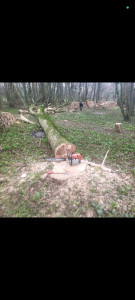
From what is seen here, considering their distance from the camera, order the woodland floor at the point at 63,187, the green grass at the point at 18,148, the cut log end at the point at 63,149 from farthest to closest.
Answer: the green grass at the point at 18,148
the cut log end at the point at 63,149
the woodland floor at the point at 63,187

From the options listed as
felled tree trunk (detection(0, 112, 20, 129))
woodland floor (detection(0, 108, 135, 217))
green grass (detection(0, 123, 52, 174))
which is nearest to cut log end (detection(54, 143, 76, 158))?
woodland floor (detection(0, 108, 135, 217))

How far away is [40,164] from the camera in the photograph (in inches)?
171

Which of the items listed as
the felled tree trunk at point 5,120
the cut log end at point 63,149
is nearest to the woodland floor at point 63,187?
the cut log end at point 63,149

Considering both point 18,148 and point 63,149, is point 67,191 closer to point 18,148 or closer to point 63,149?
point 63,149

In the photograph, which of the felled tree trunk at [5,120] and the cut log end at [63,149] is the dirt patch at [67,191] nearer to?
the cut log end at [63,149]

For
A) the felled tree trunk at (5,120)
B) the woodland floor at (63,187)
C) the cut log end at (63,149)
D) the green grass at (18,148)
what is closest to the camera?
the woodland floor at (63,187)

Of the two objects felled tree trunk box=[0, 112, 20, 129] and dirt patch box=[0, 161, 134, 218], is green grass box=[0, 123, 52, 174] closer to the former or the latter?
felled tree trunk box=[0, 112, 20, 129]

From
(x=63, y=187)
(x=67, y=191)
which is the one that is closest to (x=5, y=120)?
(x=63, y=187)

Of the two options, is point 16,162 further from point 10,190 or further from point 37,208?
point 37,208
